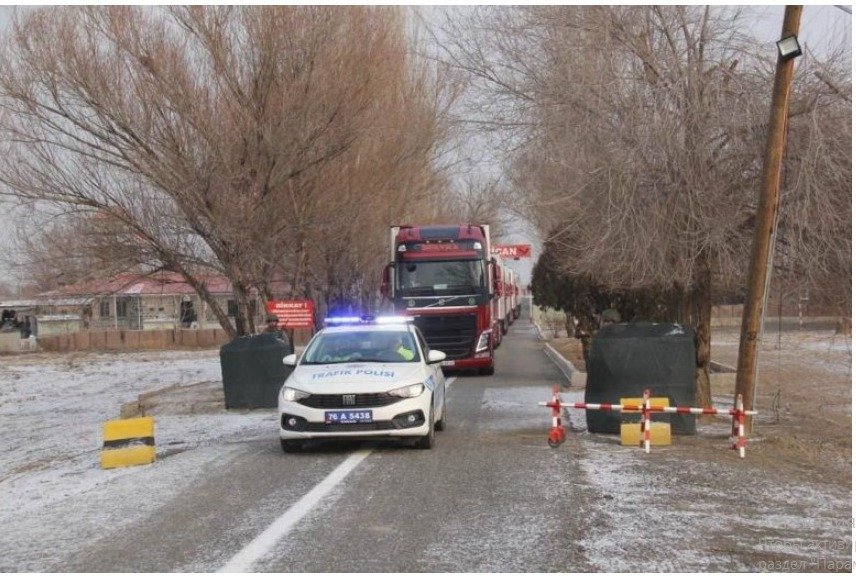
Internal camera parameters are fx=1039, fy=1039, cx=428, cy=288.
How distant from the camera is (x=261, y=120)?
21.1 meters

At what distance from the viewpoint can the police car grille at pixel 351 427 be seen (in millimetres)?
11922

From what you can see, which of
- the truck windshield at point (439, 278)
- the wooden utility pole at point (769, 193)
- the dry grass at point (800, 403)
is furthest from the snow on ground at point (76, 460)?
the truck windshield at point (439, 278)

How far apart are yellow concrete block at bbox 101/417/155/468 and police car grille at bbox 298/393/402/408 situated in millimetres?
1989

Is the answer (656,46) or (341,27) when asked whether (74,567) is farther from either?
(341,27)

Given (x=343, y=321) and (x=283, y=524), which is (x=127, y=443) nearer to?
A: (x=343, y=321)

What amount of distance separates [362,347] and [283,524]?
546cm

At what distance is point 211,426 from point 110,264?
6077mm

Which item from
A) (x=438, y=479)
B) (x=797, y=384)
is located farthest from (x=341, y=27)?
(x=797, y=384)

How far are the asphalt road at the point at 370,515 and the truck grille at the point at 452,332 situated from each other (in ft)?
42.0

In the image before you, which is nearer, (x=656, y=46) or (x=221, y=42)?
(x=656, y=46)

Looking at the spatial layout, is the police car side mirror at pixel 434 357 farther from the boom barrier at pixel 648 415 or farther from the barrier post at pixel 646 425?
the barrier post at pixel 646 425

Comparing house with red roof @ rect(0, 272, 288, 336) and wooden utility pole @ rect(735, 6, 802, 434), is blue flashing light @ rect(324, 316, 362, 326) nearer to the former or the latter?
wooden utility pole @ rect(735, 6, 802, 434)

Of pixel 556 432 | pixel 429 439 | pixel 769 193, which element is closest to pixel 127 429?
pixel 429 439

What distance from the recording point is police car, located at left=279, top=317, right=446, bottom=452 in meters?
12.0
